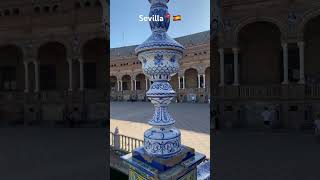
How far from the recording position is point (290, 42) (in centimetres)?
1026

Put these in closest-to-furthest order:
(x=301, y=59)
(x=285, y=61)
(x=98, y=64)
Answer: (x=98, y=64)
(x=301, y=59)
(x=285, y=61)

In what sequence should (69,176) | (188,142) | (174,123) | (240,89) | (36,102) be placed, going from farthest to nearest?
(36,102) → (240,89) → (69,176) → (188,142) → (174,123)

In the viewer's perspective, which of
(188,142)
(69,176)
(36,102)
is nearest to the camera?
(188,142)

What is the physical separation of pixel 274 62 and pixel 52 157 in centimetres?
879

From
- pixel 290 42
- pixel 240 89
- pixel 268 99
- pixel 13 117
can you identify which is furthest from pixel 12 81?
pixel 290 42

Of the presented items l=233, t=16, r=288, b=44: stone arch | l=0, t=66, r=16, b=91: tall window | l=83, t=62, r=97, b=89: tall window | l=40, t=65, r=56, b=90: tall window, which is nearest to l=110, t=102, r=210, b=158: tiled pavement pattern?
l=83, t=62, r=97, b=89: tall window

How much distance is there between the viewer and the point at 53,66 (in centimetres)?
1155

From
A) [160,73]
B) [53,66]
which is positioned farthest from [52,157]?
[53,66]

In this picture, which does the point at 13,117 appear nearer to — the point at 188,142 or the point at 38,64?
the point at 38,64

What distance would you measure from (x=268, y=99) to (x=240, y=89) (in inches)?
43.1

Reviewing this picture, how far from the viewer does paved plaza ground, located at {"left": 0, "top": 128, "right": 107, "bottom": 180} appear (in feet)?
15.1

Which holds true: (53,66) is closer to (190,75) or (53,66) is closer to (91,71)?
(91,71)

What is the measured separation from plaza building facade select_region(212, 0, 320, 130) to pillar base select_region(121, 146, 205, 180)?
26.5 ft

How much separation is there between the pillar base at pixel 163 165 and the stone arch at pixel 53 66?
10.4 m
